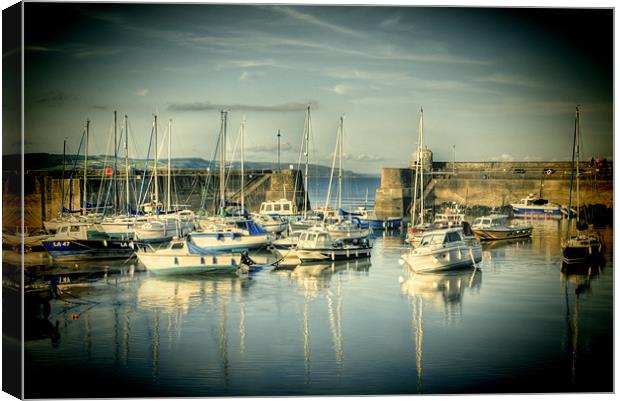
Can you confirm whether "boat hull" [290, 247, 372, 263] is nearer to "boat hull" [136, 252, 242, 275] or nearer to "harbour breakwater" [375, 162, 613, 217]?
"harbour breakwater" [375, 162, 613, 217]

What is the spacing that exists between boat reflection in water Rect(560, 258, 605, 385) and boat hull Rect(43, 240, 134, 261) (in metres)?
8.67

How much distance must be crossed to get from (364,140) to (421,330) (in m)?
3.25

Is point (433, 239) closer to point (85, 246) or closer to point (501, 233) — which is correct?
point (501, 233)

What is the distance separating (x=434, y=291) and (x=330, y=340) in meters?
3.40

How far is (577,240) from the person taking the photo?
12.8 meters

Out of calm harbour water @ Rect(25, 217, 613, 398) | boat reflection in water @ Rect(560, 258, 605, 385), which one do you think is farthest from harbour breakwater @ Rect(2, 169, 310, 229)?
boat reflection in water @ Rect(560, 258, 605, 385)

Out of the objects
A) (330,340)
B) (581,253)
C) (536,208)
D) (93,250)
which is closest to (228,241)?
(93,250)

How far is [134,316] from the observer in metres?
11.1

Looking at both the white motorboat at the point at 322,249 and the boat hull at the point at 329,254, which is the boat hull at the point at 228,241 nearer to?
the white motorboat at the point at 322,249

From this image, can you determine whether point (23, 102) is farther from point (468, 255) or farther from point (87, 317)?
point (468, 255)

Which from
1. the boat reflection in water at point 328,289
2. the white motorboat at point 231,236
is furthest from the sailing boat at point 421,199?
the white motorboat at point 231,236

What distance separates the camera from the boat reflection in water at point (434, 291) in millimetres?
10621

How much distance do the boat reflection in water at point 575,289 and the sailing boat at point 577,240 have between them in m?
0.13

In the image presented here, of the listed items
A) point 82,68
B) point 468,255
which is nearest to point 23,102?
point 82,68
